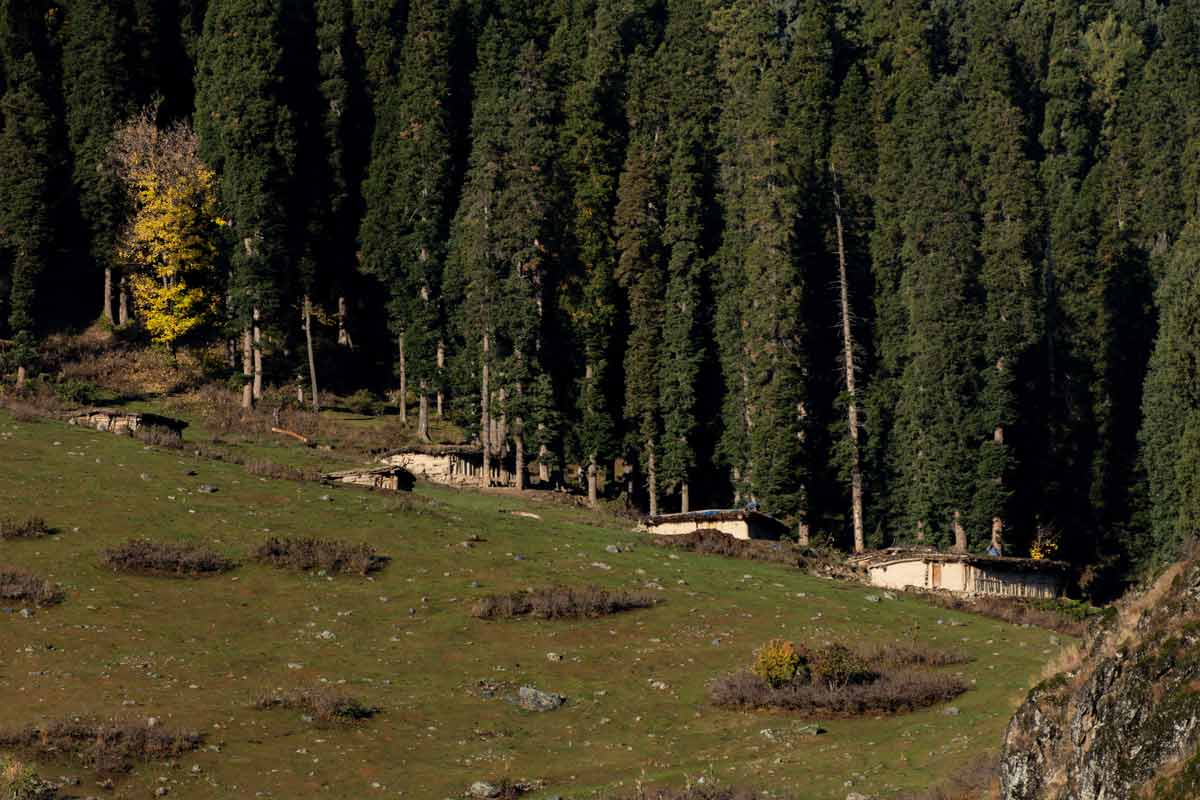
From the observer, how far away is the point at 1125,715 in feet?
76.2

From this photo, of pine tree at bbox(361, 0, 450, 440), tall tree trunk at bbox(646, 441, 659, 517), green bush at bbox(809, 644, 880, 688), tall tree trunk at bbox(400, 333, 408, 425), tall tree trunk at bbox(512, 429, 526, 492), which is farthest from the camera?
pine tree at bbox(361, 0, 450, 440)

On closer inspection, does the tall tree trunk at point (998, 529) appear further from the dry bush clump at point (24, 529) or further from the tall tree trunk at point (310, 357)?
the dry bush clump at point (24, 529)

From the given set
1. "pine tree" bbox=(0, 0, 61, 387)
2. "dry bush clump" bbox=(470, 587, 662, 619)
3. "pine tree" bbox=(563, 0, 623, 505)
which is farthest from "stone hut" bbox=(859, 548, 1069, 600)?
"pine tree" bbox=(0, 0, 61, 387)

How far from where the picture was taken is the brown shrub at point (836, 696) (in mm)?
38156

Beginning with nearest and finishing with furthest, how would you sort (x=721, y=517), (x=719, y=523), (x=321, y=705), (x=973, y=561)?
(x=321, y=705)
(x=973, y=561)
(x=721, y=517)
(x=719, y=523)

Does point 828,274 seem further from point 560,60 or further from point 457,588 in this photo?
point 457,588

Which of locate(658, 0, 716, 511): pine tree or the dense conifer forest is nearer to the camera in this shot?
the dense conifer forest

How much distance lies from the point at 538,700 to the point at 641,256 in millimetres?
47494

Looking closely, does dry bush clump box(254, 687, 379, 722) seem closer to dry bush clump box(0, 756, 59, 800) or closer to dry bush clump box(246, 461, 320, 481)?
dry bush clump box(0, 756, 59, 800)

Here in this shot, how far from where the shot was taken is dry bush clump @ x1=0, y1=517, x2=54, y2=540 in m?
48.7

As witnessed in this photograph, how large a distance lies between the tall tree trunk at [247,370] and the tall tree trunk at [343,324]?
8.27 m

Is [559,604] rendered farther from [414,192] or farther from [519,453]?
[414,192]

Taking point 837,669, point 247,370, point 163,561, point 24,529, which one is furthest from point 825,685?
point 247,370

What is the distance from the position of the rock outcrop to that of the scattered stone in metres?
13.9
